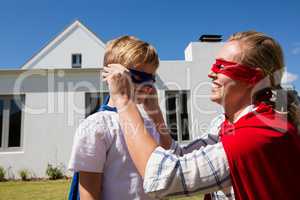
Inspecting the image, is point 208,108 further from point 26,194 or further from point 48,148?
point 26,194

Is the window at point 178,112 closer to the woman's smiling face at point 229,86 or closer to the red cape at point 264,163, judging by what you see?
the woman's smiling face at point 229,86

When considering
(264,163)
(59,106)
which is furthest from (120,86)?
(59,106)

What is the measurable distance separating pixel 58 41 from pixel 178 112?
9.30 metres

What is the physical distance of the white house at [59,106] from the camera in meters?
11.5

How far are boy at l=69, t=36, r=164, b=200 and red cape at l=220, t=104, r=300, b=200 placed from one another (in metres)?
0.69

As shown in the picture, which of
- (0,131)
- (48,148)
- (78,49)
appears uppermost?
(78,49)

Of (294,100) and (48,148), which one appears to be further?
(48,148)

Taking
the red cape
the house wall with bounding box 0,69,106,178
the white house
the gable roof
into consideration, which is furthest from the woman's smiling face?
the gable roof

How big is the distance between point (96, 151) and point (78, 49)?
16225mm

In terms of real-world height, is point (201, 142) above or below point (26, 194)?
above

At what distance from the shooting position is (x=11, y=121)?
11.8m

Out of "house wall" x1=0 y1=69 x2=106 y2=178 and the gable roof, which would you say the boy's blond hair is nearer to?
"house wall" x1=0 y1=69 x2=106 y2=178

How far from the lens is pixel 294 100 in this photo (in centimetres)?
156

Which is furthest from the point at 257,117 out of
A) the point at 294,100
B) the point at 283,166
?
the point at 294,100
